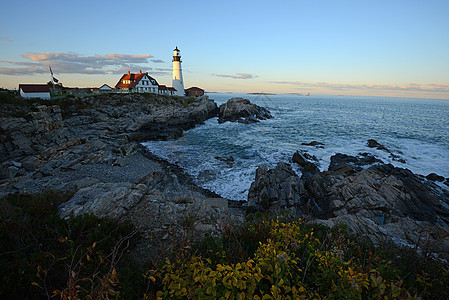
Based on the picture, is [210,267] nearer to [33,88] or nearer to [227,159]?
[227,159]

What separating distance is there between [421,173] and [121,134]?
134ft

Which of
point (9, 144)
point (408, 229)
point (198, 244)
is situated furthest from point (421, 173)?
point (9, 144)

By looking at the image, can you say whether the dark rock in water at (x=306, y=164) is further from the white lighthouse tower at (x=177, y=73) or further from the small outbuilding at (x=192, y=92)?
the small outbuilding at (x=192, y=92)

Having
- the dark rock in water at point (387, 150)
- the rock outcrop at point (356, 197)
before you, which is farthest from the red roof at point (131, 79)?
the dark rock in water at point (387, 150)

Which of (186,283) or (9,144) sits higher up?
(186,283)

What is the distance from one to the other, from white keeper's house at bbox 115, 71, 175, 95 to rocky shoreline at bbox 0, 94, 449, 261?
39979 mm

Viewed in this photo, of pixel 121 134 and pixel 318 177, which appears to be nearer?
pixel 318 177

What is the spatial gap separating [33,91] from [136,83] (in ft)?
99.3

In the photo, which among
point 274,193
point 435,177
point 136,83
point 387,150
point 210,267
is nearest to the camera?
point 210,267

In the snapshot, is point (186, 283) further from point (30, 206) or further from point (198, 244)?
point (30, 206)

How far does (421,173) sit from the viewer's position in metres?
21.5

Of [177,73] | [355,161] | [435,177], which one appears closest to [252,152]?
[355,161]

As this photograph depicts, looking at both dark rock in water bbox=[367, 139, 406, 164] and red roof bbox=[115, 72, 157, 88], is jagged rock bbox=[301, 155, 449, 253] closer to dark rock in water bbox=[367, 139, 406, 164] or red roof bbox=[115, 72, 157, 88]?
dark rock in water bbox=[367, 139, 406, 164]

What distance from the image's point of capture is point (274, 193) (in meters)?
14.6
